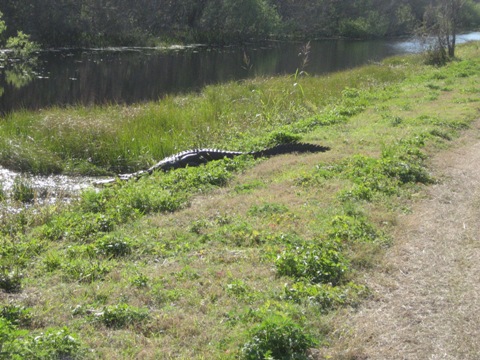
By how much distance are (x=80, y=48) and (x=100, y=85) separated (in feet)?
45.2

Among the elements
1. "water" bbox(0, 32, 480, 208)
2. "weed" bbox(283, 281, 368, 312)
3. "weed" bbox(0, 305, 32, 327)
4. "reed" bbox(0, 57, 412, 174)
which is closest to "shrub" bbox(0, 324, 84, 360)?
"weed" bbox(0, 305, 32, 327)

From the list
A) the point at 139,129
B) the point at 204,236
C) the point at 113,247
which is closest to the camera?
the point at 113,247

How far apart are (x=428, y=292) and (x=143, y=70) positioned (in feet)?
75.2

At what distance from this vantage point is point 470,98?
14.0 meters

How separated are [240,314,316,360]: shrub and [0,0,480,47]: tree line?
99.0 ft

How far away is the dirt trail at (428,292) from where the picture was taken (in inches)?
167

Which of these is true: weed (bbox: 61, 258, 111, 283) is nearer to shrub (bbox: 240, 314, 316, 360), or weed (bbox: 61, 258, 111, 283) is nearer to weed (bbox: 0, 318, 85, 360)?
weed (bbox: 0, 318, 85, 360)

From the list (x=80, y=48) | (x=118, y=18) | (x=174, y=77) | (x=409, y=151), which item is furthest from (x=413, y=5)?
(x=409, y=151)

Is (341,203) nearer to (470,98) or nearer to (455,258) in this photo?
(455,258)

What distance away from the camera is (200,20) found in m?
43.7

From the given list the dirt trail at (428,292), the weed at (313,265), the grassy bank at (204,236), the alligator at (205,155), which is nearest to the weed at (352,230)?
the grassy bank at (204,236)

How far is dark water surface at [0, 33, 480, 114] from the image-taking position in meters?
19.6

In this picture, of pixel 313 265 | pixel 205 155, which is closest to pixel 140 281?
pixel 313 265

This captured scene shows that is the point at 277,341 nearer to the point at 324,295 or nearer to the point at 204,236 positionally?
the point at 324,295
